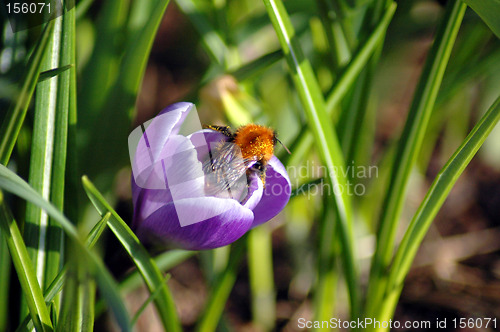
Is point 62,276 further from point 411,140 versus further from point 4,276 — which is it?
point 411,140

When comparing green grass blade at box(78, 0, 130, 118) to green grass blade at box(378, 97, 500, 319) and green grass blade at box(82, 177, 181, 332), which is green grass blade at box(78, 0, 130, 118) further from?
green grass blade at box(378, 97, 500, 319)

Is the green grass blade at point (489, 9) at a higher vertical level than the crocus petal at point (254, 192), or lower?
higher

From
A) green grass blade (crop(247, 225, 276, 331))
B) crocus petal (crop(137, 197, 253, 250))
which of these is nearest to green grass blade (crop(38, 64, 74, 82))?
crocus petal (crop(137, 197, 253, 250))

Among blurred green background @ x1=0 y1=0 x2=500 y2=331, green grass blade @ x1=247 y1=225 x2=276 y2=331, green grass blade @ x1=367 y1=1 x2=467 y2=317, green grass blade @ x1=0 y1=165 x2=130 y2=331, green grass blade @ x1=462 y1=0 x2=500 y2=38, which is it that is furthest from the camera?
green grass blade @ x1=247 y1=225 x2=276 y2=331

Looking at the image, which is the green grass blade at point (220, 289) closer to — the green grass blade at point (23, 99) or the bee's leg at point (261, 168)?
the bee's leg at point (261, 168)

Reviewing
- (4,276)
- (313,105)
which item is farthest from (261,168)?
(4,276)

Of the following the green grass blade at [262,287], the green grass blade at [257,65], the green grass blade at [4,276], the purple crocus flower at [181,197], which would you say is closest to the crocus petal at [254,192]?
the purple crocus flower at [181,197]

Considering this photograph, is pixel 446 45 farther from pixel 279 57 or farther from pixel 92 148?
pixel 92 148

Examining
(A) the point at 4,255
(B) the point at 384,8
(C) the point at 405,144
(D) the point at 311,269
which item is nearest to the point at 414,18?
(B) the point at 384,8
